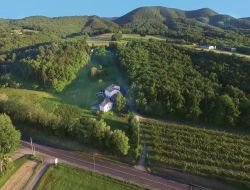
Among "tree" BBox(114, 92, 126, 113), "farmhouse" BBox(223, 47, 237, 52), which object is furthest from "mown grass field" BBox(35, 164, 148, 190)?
"farmhouse" BBox(223, 47, 237, 52)

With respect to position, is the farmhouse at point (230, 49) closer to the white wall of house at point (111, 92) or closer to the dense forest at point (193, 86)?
the dense forest at point (193, 86)

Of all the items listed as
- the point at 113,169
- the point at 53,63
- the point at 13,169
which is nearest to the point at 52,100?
the point at 53,63

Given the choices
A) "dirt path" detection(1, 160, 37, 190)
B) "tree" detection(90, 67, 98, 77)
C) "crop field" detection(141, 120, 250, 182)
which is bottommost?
"dirt path" detection(1, 160, 37, 190)

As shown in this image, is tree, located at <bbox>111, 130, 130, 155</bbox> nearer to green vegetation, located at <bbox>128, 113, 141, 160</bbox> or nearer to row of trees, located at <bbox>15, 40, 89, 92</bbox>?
green vegetation, located at <bbox>128, 113, 141, 160</bbox>

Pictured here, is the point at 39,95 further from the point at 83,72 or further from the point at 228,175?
the point at 228,175

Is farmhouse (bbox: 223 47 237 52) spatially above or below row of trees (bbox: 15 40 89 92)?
above

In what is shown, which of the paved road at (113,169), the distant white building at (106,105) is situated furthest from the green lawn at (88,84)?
the paved road at (113,169)

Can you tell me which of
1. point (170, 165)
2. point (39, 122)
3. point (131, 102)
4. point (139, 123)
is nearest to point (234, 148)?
point (170, 165)
